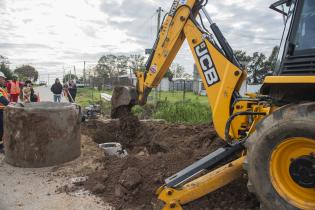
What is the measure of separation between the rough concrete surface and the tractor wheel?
2124mm

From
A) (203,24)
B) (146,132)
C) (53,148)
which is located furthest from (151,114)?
(203,24)

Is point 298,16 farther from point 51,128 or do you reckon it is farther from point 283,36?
point 51,128

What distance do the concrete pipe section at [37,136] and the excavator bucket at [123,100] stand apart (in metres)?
1.21

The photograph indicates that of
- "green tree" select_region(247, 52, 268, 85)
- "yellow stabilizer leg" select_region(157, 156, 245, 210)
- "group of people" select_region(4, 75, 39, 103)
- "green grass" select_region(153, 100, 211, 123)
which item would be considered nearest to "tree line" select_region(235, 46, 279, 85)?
"green tree" select_region(247, 52, 268, 85)

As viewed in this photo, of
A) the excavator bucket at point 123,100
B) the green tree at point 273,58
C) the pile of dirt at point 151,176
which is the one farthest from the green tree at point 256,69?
the excavator bucket at point 123,100

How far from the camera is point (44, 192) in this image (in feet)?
16.3

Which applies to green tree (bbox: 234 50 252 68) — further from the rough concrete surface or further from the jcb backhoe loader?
the rough concrete surface

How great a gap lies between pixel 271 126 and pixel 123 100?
428 centimetres

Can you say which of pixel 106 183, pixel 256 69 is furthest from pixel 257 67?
pixel 106 183

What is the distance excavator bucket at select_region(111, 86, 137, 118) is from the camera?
687 cm

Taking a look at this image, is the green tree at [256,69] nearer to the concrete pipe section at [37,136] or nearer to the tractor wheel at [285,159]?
the tractor wheel at [285,159]

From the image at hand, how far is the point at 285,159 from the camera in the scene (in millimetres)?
3189

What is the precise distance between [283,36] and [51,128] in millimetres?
4199

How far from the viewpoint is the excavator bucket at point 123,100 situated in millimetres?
6870
